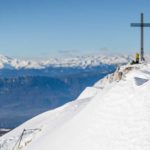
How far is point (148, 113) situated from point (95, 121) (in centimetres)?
276

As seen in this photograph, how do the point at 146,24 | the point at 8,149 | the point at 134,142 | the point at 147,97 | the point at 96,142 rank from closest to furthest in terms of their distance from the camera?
1. the point at 134,142
2. the point at 96,142
3. the point at 147,97
4. the point at 8,149
5. the point at 146,24

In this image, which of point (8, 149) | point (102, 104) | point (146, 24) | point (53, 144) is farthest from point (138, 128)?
point (146, 24)

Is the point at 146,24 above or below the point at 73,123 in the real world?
above

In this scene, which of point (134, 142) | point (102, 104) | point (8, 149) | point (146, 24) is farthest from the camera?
point (146, 24)

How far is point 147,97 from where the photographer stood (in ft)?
68.6

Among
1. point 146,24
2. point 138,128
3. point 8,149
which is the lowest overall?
point 8,149

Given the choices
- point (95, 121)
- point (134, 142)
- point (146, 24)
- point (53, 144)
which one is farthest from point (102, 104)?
point (146, 24)

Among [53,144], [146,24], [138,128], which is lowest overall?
[53,144]

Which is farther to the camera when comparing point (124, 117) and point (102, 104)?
point (102, 104)

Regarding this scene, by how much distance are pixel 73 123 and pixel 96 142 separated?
160 inches

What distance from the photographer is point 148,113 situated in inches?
779

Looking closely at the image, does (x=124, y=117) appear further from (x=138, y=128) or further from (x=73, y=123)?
(x=73, y=123)

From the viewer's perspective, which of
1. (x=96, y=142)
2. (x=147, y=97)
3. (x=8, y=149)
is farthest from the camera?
(x=8, y=149)

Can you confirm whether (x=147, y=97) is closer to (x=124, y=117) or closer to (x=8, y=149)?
(x=124, y=117)
